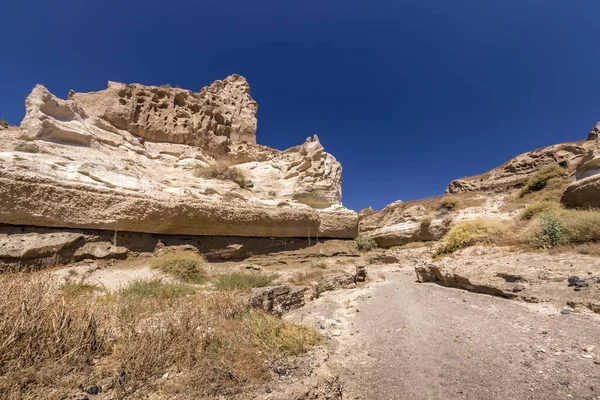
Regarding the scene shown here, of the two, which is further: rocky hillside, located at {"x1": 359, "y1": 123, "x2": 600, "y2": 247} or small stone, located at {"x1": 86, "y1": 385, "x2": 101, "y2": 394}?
rocky hillside, located at {"x1": 359, "y1": 123, "x2": 600, "y2": 247}

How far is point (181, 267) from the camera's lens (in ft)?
20.9

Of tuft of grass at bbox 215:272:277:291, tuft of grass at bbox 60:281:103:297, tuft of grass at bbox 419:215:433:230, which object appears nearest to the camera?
tuft of grass at bbox 60:281:103:297

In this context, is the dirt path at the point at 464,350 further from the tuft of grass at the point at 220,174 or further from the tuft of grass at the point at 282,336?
the tuft of grass at the point at 220,174

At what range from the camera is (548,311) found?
367 cm

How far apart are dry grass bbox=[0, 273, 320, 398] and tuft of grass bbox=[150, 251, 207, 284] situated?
3336mm

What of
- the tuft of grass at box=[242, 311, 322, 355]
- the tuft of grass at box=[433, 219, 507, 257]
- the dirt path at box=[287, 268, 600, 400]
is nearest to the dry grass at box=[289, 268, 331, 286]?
the dirt path at box=[287, 268, 600, 400]

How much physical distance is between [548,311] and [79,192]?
920cm

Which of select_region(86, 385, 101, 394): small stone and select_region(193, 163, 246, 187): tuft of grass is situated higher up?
select_region(193, 163, 246, 187): tuft of grass

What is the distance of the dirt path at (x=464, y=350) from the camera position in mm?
2166

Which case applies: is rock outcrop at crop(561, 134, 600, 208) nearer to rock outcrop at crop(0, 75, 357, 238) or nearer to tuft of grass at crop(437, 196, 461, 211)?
rock outcrop at crop(0, 75, 357, 238)

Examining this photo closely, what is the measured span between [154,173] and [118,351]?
8.31m

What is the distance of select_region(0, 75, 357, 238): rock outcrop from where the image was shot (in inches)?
238

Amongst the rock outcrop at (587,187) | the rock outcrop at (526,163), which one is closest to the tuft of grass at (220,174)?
the rock outcrop at (587,187)

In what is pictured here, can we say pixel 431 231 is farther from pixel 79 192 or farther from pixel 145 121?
pixel 145 121
